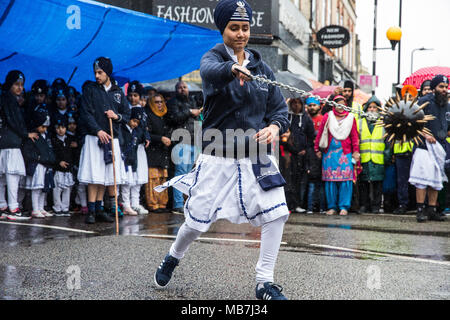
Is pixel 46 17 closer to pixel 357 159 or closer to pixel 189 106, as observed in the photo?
pixel 189 106

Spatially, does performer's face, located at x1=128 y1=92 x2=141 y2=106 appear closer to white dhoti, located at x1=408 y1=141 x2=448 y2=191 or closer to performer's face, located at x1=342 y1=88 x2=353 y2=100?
performer's face, located at x1=342 y1=88 x2=353 y2=100

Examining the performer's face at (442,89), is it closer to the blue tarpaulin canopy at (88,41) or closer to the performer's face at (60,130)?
the blue tarpaulin canopy at (88,41)

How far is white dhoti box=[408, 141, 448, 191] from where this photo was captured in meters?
9.63

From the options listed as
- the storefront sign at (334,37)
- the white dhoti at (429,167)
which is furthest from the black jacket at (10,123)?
the storefront sign at (334,37)

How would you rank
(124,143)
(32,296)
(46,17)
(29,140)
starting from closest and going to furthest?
(32,296), (46,17), (29,140), (124,143)

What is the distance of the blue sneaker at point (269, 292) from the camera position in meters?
3.81

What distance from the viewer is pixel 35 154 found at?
930cm

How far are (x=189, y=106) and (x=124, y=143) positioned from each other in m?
1.71

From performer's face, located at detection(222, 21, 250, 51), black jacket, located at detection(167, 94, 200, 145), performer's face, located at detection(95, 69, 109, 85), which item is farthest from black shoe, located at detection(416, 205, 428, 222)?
performer's face, located at detection(222, 21, 250, 51)

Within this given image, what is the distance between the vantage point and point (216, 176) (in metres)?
3.99

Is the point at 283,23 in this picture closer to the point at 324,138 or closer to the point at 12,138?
the point at 324,138

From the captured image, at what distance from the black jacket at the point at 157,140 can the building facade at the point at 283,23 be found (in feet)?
22.8

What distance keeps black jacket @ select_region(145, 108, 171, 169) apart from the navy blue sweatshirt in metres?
6.75
